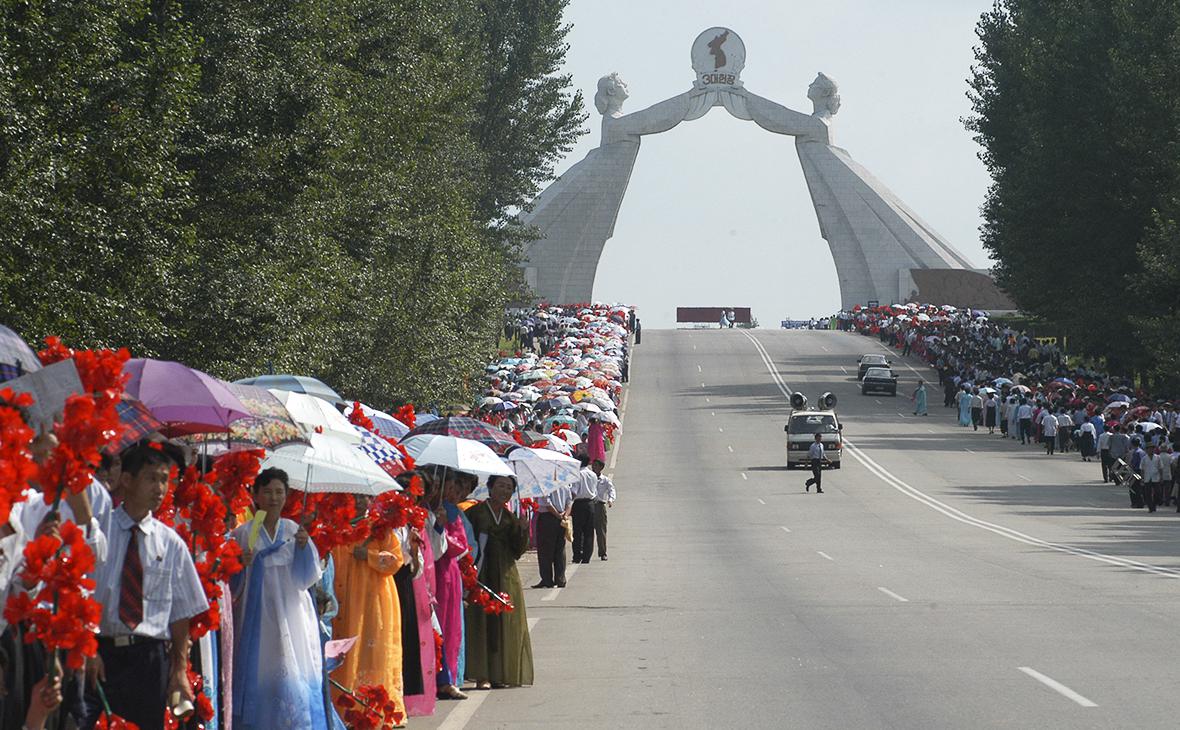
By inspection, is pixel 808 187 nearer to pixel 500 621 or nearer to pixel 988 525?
pixel 988 525

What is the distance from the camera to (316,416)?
11.8 m

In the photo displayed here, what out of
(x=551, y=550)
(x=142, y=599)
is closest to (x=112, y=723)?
(x=142, y=599)

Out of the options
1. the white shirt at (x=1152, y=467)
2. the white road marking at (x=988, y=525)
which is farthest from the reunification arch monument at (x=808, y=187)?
the white shirt at (x=1152, y=467)

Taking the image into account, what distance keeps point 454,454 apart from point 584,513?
498 inches

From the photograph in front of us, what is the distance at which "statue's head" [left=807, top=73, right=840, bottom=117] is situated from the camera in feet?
375

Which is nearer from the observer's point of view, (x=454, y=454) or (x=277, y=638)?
(x=277, y=638)

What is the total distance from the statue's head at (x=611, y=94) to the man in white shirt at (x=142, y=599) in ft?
356

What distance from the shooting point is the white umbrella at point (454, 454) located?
42.9ft

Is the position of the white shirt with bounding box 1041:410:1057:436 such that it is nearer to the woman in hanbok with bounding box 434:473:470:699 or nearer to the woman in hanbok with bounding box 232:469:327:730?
the woman in hanbok with bounding box 434:473:470:699

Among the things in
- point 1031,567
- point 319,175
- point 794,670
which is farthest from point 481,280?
point 794,670

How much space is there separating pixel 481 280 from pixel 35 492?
41.1 meters

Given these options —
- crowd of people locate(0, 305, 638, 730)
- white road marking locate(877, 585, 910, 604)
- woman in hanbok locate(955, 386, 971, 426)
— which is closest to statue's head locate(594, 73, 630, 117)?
woman in hanbok locate(955, 386, 971, 426)

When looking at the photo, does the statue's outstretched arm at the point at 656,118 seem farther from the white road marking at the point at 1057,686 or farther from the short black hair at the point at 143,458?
the short black hair at the point at 143,458

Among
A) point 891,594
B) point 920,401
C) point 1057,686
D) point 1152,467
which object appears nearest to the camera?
point 1057,686
